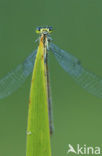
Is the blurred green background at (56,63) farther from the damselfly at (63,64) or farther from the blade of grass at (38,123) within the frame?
the blade of grass at (38,123)

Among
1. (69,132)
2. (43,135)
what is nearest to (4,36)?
(69,132)

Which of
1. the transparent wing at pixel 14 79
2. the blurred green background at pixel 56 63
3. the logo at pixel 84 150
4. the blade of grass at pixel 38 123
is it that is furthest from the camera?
the blurred green background at pixel 56 63

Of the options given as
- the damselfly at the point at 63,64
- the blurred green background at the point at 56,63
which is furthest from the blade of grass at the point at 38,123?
the blurred green background at the point at 56,63

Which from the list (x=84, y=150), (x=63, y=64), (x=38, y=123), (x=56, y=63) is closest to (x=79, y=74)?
(x=63, y=64)

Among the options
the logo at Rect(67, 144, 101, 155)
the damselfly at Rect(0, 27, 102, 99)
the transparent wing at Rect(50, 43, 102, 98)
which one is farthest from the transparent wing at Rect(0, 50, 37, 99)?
the logo at Rect(67, 144, 101, 155)

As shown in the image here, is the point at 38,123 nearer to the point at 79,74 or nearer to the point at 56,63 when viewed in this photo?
the point at 79,74

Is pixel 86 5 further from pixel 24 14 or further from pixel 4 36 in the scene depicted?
pixel 4 36
